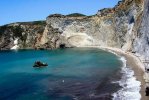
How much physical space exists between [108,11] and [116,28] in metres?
19.0

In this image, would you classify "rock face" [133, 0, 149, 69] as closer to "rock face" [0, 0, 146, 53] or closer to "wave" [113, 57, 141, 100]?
"wave" [113, 57, 141, 100]

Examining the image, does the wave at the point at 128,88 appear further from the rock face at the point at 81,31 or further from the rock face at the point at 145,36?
the rock face at the point at 81,31

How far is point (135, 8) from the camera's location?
94.4m

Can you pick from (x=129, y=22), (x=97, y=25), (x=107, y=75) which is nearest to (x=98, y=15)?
(x=97, y=25)

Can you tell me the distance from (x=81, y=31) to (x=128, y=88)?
102477 mm

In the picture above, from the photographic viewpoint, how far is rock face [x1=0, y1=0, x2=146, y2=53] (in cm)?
10788

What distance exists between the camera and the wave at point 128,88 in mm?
38844

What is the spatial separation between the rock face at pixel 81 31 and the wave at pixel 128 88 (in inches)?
1737

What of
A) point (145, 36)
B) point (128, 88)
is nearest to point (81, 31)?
point (145, 36)

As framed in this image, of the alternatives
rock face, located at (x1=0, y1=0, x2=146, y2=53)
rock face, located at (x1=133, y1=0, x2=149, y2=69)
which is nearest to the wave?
rock face, located at (x1=133, y1=0, x2=149, y2=69)

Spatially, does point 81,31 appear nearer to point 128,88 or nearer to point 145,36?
point 145,36

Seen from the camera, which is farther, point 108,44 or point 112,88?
point 108,44

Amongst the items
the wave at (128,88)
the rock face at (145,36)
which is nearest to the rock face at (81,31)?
the rock face at (145,36)

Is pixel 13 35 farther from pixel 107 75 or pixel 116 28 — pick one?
pixel 107 75
